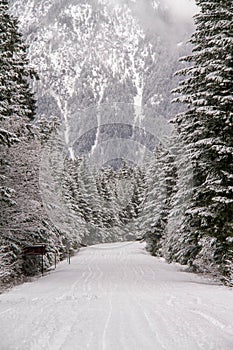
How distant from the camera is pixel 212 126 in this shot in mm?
16734

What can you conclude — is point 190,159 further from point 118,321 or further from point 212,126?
point 118,321

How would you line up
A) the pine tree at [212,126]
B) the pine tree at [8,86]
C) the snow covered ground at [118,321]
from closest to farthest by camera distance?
the snow covered ground at [118,321]
the pine tree at [8,86]
the pine tree at [212,126]

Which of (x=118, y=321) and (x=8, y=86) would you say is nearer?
(x=118, y=321)

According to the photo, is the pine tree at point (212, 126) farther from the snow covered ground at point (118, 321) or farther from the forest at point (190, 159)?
the snow covered ground at point (118, 321)

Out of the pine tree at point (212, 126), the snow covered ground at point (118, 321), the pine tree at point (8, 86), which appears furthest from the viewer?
the pine tree at point (212, 126)

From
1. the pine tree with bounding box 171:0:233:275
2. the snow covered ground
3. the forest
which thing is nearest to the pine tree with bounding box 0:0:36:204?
the forest

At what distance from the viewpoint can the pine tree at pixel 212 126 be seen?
1588 cm

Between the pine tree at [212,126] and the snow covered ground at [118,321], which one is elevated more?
the pine tree at [212,126]

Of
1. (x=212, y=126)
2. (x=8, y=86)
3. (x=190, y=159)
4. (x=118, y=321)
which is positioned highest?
(x=8, y=86)

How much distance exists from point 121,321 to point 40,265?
1577cm

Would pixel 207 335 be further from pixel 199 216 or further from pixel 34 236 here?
pixel 34 236

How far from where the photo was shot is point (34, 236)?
20.5 m

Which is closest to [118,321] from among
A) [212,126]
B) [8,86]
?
[212,126]

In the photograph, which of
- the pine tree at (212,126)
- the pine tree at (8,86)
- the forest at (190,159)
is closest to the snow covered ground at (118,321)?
the forest at (190,159)
